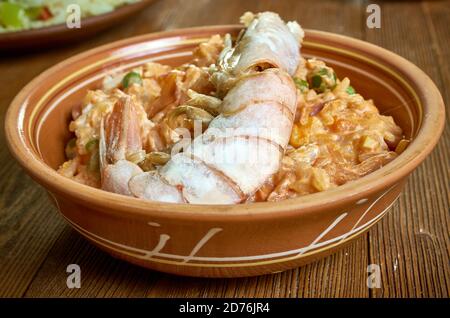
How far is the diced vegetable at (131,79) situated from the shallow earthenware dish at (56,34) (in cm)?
102

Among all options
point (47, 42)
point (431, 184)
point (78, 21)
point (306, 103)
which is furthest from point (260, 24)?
point (47, 42)

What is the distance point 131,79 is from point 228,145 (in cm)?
69

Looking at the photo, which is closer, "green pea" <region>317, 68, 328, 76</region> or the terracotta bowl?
the terracotta bowl

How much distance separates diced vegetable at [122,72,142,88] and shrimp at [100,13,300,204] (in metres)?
0.28

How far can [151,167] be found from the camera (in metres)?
1.45

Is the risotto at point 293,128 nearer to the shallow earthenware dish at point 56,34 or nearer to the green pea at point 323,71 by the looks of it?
the green pea at point 323,71

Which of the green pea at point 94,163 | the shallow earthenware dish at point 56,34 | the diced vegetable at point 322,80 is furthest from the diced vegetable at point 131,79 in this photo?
the shallow earthenware dish at point 56,34

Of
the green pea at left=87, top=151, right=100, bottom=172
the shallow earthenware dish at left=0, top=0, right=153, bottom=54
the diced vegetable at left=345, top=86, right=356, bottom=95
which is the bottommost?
the shallow earthenware dish at left=0, top=0, right=153, bottom=54

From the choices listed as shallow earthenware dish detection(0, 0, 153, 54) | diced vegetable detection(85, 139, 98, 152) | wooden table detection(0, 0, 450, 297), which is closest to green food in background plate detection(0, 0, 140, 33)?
shallow earthenware dish detection(0, 0, 153, 54)

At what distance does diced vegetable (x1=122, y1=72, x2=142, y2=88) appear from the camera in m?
1.90

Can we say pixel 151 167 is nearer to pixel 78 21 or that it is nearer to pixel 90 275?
pixel 90 275

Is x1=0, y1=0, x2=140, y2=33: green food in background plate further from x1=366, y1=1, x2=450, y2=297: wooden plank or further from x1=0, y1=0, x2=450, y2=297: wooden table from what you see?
x1=366, y1=1, x2=450, y2=297: wooden plank

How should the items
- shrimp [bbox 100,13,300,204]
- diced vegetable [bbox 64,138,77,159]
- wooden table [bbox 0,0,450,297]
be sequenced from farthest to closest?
diced vegetable [bbox 64,138,77,159]
wooden table [bbox 0,0,450,297]
shrimp [bbox 100,13,300,204]

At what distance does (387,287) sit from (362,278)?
0.06 metres
